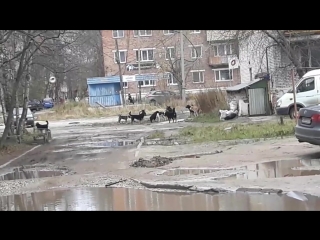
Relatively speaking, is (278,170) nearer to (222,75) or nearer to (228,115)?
(228,115)

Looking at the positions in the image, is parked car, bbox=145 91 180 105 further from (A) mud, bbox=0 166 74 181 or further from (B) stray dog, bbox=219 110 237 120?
(A) mud, bbox=0 166 74 181

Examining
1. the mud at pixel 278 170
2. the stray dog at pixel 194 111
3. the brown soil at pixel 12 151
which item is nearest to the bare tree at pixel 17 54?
the brown soil at pixel 12 151

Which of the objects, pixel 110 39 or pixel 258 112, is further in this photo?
pixel 110 39

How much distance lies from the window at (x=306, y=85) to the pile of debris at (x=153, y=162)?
11.1 m

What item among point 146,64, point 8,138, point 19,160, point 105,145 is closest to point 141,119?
point 8,138

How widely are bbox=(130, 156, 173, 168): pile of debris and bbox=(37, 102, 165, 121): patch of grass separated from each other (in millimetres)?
28883

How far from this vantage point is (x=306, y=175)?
10656mm

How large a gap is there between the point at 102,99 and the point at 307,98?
35.8m

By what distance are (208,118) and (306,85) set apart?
735 cm

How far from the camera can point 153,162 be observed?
46.8 ft

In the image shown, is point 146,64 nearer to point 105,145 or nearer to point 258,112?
point 258,112

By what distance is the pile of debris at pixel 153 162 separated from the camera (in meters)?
13.9

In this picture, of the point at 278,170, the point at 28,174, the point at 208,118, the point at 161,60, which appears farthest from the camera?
the point at 161,60

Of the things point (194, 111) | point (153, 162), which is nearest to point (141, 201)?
point (153, 162)
